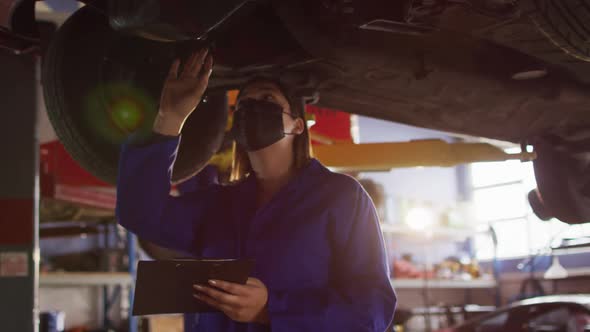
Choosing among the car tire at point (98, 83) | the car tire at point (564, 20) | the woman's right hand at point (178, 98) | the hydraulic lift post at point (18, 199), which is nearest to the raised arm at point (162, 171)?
the woman's right hand at point (178, 98)

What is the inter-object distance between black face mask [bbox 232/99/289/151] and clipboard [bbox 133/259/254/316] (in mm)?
445

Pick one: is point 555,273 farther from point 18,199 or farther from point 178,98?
point 178,98

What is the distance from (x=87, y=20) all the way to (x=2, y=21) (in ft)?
0.85

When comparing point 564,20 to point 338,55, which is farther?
point 338,55

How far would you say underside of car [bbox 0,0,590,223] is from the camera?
1705mm

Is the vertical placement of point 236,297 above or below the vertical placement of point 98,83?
below

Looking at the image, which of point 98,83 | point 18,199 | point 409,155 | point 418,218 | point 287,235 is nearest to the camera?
point 287,235

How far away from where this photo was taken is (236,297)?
4.85ft

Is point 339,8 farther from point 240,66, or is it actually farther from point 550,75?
point 550,75

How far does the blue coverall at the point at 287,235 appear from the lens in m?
1.56

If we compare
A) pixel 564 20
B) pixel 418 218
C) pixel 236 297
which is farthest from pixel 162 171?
pixel 418 218

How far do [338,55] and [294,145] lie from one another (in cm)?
32

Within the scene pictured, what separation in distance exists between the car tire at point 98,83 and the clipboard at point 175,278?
69cm

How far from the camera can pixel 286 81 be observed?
2.06m
